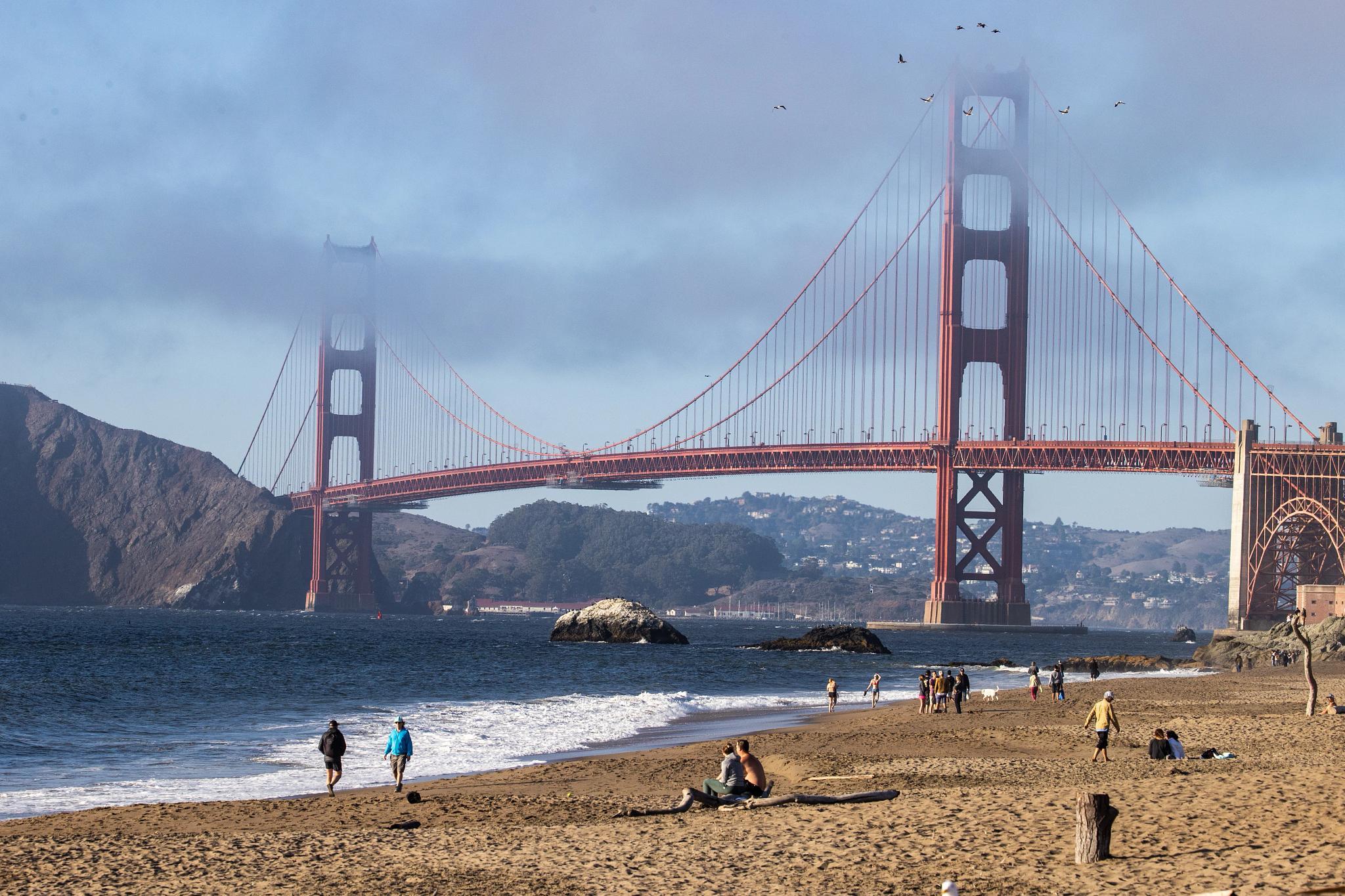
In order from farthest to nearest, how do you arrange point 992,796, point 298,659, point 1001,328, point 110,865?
point 1001,328
point 298,659
point 992,796
point 110,865

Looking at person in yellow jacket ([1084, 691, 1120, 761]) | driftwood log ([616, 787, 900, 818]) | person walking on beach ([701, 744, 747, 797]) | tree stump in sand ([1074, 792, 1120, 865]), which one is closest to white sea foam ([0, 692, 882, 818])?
driftwood log ([616, 787, 900, 818])

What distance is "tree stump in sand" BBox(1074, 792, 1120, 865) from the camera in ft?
40.1

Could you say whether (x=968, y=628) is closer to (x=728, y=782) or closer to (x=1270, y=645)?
(x=1270, y=645)

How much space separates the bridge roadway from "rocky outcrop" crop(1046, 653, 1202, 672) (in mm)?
19465

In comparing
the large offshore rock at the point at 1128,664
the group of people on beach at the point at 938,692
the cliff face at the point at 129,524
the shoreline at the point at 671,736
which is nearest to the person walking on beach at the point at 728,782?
the shoreline at the point at 671,736

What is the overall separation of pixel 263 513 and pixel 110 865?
5391 inches

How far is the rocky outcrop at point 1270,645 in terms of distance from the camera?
6284cm

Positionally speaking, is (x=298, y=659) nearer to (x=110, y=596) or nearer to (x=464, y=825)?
(x=464, y=825)

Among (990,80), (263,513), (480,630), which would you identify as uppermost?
(990,80)

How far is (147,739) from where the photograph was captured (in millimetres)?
27438

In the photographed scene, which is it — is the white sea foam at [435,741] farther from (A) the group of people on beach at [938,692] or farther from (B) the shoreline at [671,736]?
(A) the group of people on beach at [938,692]

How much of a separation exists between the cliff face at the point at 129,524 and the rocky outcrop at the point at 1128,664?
97.0 m

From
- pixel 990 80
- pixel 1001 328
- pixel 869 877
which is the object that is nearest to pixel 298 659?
pixel 869 877

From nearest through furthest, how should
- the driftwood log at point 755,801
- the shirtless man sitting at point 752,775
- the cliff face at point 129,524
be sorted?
the driftwood log at point 755,801 → the shirtless man sitting at point 752,775 → the cliff face at point 129,524
